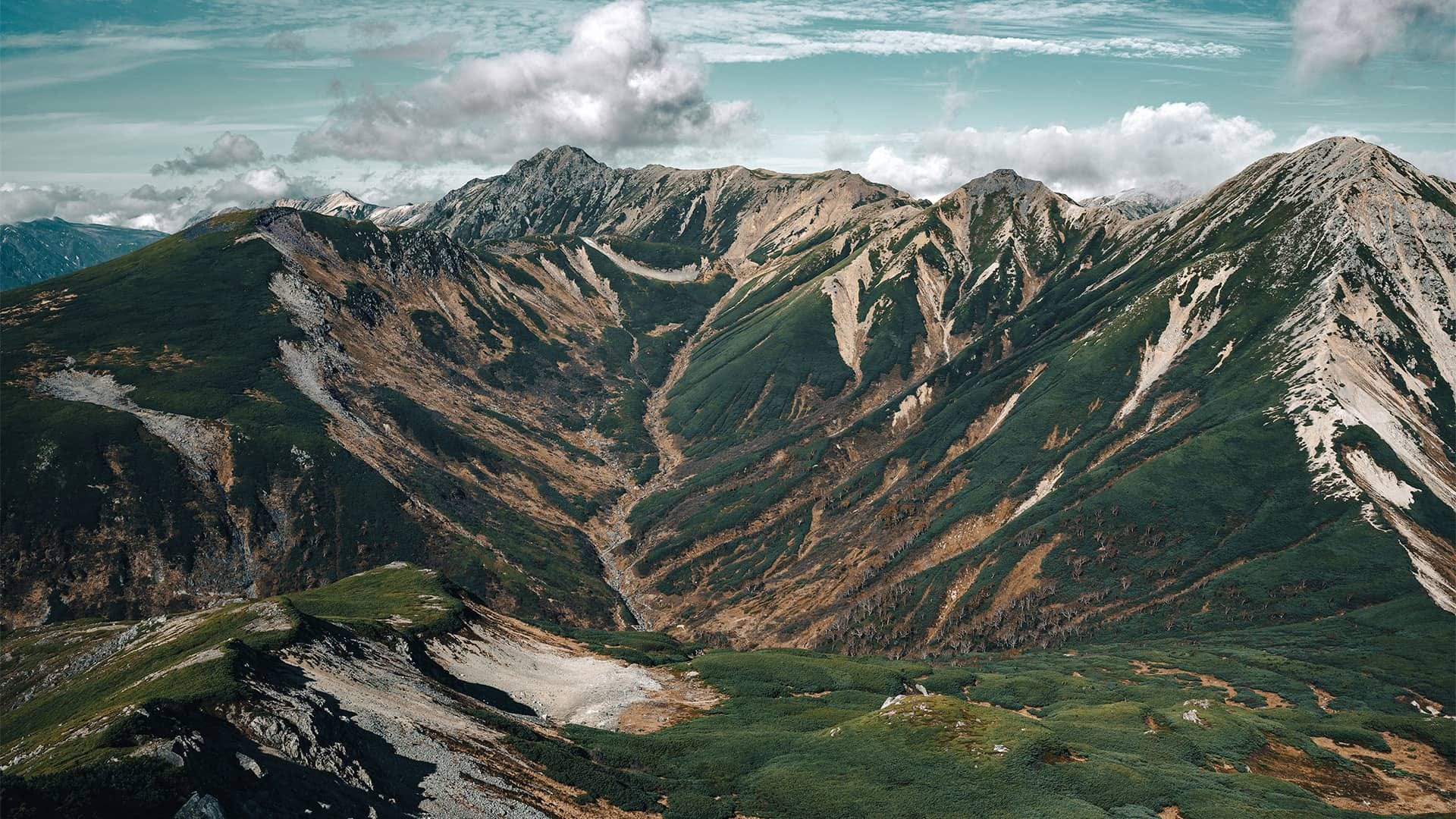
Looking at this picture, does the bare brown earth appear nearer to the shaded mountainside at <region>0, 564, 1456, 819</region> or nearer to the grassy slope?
the shaded mountainside at <region>0, 564, 1456, 819</region>

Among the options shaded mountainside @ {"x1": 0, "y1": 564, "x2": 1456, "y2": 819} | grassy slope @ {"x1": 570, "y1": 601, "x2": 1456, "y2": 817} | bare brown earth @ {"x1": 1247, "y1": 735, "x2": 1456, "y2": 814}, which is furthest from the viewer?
bare brown earth @ {"x1": 1247, "y1": 735, "x2": 1456, "y2": 814}

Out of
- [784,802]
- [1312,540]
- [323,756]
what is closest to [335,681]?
[323,756]

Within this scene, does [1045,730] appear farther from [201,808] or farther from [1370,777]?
[201,808]

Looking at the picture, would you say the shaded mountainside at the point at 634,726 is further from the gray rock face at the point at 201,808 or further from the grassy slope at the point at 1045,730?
the grassy slope at the point at 1045,730

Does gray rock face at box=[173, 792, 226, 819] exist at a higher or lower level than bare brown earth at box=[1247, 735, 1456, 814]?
higher

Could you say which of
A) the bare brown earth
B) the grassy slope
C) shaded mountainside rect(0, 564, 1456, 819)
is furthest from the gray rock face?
the bare brown earth

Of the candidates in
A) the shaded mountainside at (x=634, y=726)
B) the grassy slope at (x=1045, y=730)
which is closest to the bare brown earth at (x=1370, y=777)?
the shaded mountainside at (x=634, y=726)

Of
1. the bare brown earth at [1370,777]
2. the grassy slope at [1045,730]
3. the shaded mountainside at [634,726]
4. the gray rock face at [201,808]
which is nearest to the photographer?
the gray rock face at [201,808]

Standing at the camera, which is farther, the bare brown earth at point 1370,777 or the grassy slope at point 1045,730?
the bare brown earth at point 1370,777
